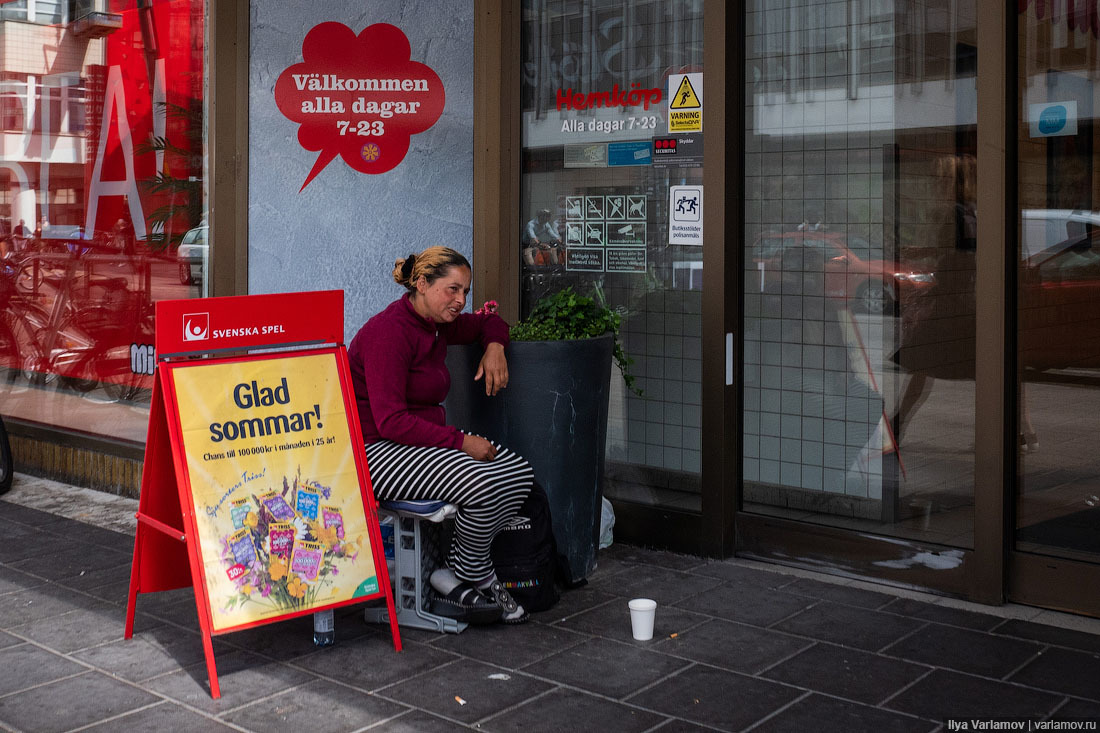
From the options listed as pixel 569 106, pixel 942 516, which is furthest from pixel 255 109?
pixel 942 516

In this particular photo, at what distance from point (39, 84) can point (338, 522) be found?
15.3 feet

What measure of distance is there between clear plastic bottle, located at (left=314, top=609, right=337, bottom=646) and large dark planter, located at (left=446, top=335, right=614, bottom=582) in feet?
3.56

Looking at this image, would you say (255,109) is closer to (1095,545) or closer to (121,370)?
(121,370)

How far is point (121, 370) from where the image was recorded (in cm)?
719

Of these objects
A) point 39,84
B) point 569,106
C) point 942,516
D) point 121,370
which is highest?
point 39,84

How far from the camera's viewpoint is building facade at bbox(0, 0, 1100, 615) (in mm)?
4707

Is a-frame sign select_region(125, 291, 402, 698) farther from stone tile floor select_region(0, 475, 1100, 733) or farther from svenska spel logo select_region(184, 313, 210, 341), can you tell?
stone tile floor select_region(0, 475, 1100, 733)

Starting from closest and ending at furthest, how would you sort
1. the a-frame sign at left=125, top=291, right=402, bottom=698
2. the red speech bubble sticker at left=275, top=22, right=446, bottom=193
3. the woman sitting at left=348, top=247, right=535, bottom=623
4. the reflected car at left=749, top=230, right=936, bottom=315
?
the a-frame sign at left=125, top=291, right=402, bottom=698, the woman sitting at left=348, top=247, right=535, bottom=623, the reflected car at left=749, top=230, right=936, bottom=315, the red speech bubble sticker at left=275, top=22, right=446, bottom=193

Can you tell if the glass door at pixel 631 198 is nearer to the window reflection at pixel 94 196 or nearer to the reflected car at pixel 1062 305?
the reflected car at pixel 1062 305

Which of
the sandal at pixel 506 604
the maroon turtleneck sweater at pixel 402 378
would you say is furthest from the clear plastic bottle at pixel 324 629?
the maroon turtleneck sweater at pixel 402 378

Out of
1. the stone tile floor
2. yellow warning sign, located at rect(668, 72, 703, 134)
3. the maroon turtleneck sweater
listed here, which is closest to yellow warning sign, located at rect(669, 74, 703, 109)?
yellow warning sign, located at rect(668, 72, 703, 134)

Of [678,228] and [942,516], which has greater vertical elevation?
[678,228]

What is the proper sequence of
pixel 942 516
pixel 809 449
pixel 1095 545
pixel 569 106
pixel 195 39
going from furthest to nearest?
pixel 195 39 < pixel 569 106 < pixel 809 449 < pixel 942 516 < pixel 1095 545

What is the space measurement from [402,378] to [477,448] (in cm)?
38
